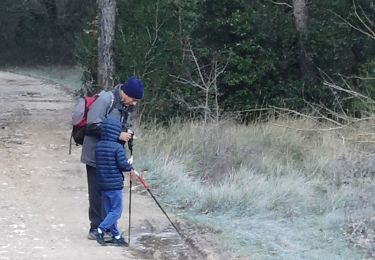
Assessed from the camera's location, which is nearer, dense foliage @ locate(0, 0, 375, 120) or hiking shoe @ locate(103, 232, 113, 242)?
hiking shoe @ locate(103, 232, 113, 242)

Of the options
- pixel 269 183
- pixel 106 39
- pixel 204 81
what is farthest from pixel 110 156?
pixel 106 39

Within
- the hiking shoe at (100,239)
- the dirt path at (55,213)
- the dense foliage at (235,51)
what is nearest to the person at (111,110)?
the hiking shoe at (100,239)

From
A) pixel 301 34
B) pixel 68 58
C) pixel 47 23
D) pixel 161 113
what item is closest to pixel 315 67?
pixel 301 34

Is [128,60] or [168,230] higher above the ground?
[128,60]

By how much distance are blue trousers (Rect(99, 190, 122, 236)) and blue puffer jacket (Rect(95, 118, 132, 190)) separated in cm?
10

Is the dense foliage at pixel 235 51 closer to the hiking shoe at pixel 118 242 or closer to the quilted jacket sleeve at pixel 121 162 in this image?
the hiking shoe at pixel 118 242

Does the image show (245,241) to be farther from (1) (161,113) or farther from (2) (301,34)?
(2) (301,34)

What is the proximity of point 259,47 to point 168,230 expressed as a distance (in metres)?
11.6

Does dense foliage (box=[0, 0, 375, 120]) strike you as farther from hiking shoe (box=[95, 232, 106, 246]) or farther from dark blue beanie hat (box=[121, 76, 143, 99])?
dark blue beanie hat (box=[121, 76, 143, 99])

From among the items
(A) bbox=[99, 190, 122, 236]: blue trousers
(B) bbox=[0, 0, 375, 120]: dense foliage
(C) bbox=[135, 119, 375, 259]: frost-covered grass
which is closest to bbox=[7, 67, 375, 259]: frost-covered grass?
(C) bbox=[135, 119, 375, 259]: frost-covered grass

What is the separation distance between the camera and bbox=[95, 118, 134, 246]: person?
7.61m

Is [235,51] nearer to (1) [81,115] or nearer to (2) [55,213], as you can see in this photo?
(2) [55,213]

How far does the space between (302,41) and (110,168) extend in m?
12.6

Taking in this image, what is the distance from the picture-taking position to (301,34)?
63.3 feet
